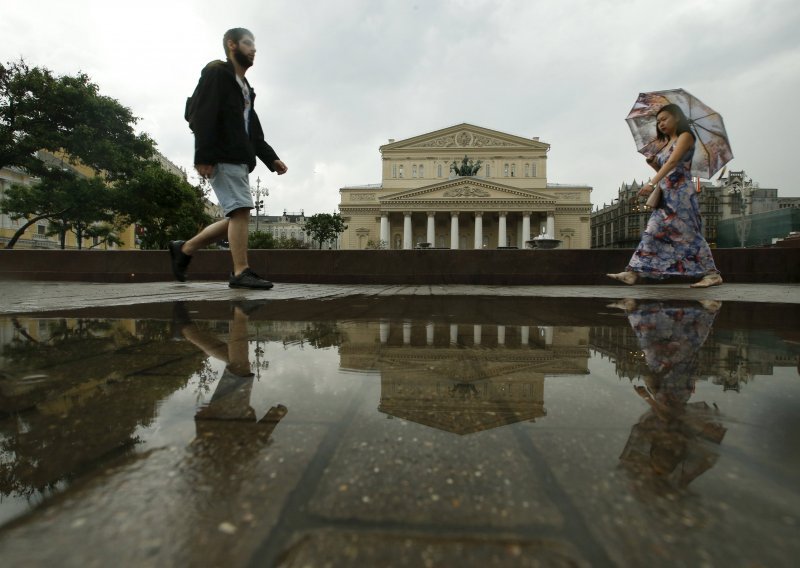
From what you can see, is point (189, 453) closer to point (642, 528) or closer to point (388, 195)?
point (642, 528)

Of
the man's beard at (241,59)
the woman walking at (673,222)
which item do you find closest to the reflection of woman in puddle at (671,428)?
the man's beard at (241,59)

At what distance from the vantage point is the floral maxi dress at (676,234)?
18.9 feet

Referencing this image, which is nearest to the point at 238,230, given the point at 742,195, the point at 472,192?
the point at 472,192

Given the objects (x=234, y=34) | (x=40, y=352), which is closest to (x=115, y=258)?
(x=234, y=34)

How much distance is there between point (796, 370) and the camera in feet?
4.70

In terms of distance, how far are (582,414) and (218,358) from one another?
3.96 ft

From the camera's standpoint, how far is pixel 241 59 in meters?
4.24

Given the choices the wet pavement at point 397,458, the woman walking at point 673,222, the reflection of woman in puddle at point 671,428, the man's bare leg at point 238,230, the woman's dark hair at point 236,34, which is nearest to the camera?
the wet pavement at point 397,458

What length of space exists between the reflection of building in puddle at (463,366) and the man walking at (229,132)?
2.51m

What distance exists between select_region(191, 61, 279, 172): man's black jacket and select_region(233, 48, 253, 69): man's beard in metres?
0.09

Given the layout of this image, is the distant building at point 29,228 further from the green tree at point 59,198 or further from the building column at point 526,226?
the building column at point 526,226

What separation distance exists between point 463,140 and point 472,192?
483 inches

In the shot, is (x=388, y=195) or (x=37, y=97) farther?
(x=388, y=195)

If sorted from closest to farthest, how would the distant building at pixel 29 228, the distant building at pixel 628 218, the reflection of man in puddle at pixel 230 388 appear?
the reflection of man in puddle at pixel 230 388, the distant building at pixel 29 228, the distant building at pixel 628 218
